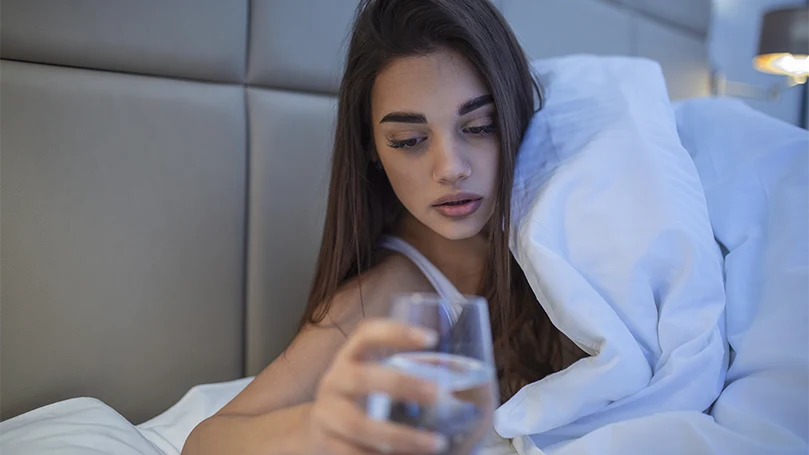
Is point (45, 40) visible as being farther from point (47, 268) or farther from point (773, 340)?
point (773, 340)

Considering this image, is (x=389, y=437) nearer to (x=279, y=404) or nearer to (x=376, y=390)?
(x=376, y=390)

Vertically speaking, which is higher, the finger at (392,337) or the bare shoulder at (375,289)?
the finger at (392,337)

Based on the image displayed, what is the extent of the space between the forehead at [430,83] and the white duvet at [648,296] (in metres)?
0.18

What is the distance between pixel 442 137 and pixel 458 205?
0.36ft

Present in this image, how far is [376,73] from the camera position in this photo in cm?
105

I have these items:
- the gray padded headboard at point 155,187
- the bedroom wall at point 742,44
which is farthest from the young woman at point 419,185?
the bedroom wall at point 742,44

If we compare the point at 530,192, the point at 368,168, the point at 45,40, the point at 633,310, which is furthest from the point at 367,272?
the point at 45,40

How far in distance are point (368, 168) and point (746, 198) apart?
0.63 m

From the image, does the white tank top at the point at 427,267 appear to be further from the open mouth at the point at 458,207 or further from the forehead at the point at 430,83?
the forehead at the point at 430,83

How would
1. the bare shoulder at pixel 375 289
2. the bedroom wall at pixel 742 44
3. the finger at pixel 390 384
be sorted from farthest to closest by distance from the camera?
1. the bedroom wall at pixel 742 44
2. the bare shoulder at pixel 375 289
3. the finger at pixel 390 384

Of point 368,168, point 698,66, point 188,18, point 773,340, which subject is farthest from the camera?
point 698,66

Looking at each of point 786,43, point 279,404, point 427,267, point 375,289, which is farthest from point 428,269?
point 786,43

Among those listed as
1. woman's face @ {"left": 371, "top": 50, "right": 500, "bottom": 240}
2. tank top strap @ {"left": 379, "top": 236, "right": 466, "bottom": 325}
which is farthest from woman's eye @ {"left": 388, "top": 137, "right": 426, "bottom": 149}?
tank top strap @ {"left": 379, "top": 236, "right": 466, "bottom": 325}

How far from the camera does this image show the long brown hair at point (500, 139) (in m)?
1.01
